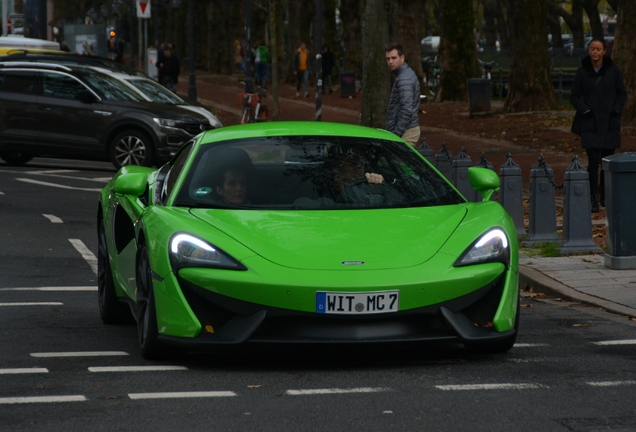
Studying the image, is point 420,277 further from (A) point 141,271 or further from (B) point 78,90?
(B) point 78,90

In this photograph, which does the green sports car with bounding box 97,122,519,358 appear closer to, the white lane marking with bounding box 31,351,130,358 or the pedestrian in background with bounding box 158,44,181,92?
the white lane marking with bounding box 31,351,130,358

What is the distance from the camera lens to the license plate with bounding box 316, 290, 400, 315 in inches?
240

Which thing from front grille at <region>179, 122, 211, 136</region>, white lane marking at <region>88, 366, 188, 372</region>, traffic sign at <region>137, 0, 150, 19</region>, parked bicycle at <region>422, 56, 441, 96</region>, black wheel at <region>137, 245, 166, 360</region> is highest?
traffic sign at <region>137, 0, 150, 19</region>

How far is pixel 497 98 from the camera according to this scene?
41.3m

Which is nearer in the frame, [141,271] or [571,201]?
[141,271]

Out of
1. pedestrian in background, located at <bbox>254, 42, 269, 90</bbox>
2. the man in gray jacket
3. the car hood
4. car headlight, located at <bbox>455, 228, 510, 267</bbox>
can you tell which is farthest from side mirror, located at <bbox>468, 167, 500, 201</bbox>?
pedestrian in background, located at <bbox>254, 42, 269, 90</bbox>

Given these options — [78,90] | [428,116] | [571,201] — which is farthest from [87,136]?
[428,116]

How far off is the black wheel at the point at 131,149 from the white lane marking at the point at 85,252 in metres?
7.57

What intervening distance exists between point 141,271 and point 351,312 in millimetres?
1376

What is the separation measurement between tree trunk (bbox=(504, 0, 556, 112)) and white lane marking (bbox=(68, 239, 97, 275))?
61.1 ft

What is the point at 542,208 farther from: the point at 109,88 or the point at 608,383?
the point at 109,88

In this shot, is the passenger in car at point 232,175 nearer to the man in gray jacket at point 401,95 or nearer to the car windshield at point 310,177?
the car windshield at point 310,177

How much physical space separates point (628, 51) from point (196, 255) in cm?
1853

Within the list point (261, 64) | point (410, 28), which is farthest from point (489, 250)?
point (261, 64)
